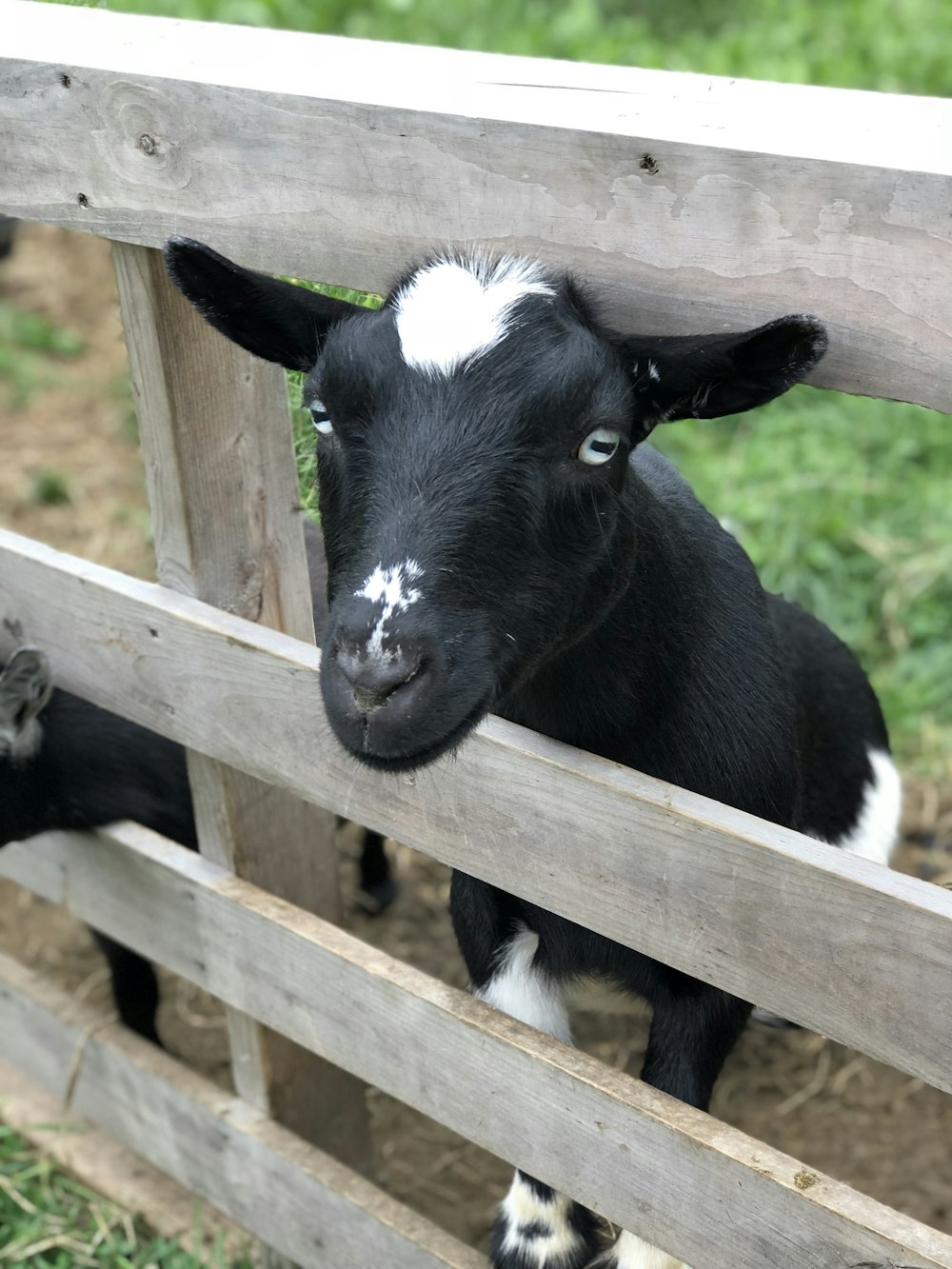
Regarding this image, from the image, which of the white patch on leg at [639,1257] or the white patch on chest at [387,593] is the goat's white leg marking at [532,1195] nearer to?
the white patch on leg at [639,1257]

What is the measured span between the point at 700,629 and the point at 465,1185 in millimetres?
1915

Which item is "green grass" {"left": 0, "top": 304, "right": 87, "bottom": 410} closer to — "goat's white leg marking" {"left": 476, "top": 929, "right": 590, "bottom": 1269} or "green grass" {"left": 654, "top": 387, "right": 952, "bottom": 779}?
"green grass" {"left": 654, "top": 387, "right": 952, "bottom": 779}

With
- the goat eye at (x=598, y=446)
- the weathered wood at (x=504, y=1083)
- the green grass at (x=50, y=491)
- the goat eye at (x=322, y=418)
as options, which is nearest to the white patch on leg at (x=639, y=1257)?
the weathered wood at (x=504, y=1083)

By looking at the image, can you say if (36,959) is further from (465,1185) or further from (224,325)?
(224,325)

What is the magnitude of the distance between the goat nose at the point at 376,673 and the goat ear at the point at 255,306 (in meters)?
0.60

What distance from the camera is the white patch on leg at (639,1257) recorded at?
7.79ft

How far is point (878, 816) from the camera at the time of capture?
3.48 meters

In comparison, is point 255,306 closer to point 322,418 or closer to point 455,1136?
point 322,418

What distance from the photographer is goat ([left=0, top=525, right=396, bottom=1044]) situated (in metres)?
3.18

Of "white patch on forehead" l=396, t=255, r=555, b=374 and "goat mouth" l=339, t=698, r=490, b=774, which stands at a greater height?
"white patch on forehead" l=396, t=255, r=555, b=374

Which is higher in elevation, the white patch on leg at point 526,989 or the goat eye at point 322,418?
the goat eye at point 322,418

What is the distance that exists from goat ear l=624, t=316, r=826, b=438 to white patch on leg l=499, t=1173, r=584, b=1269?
57.2 inches

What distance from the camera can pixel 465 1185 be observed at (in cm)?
360

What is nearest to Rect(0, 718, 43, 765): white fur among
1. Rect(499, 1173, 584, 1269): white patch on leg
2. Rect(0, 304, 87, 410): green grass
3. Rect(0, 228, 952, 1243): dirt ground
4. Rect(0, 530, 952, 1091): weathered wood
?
Rect(0, 530, 952, 1091): weathered wood
